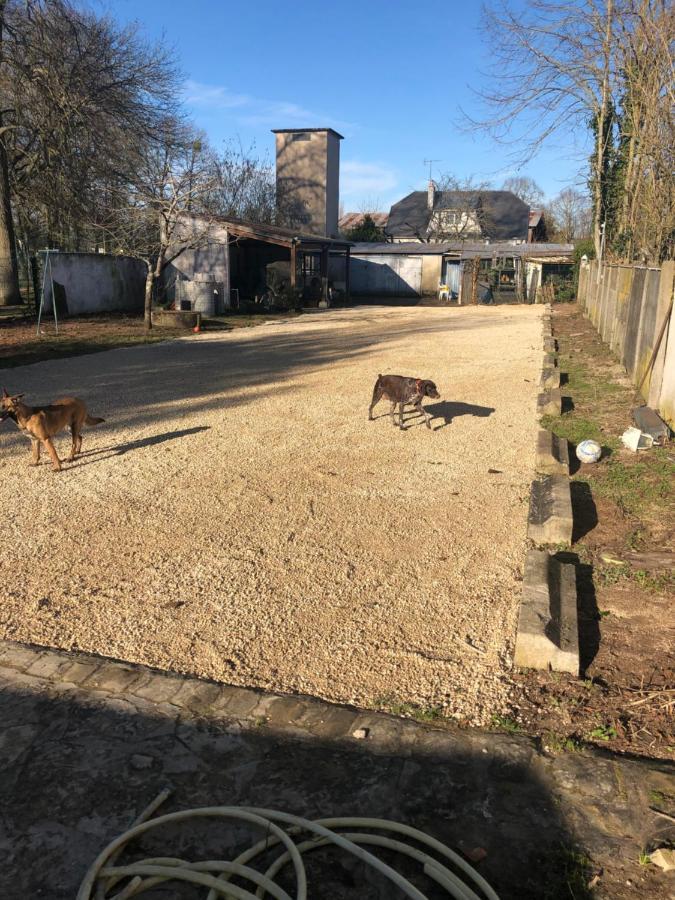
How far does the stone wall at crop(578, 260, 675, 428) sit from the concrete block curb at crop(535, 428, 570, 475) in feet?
4.85

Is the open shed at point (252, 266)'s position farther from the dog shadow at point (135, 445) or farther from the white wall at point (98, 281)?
the dog shadow at point (135, 445)

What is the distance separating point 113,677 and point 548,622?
207 centimetres

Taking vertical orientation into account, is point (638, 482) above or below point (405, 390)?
below

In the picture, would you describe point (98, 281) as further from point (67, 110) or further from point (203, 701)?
point (203, 701)

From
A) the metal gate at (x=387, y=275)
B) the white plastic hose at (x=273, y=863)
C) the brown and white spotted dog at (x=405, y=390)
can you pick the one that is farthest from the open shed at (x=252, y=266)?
the white plastic hose at (x=273, y=863)

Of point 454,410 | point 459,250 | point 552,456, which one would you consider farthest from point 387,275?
point 552,456

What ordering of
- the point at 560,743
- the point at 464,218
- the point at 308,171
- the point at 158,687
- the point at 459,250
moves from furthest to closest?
1. the point at 464,218
2. the point at 308,171
3. the point at 459,250
4. the point at 158,687
5. the point at 560,743

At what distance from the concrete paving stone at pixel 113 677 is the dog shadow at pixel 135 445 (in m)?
3.70

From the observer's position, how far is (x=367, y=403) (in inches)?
374

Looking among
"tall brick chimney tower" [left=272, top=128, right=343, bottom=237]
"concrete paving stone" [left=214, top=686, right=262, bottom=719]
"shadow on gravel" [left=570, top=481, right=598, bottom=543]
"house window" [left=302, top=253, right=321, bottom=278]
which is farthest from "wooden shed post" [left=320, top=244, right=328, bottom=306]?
"concrete paving stone" [left=214, top=686, right=262, bottom=719]

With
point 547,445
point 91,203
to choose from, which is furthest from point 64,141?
point 547,445

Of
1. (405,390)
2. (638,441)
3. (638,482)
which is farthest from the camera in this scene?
(405,390)

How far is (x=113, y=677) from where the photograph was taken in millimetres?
3209

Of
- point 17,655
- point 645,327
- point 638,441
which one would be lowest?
point 17,655
